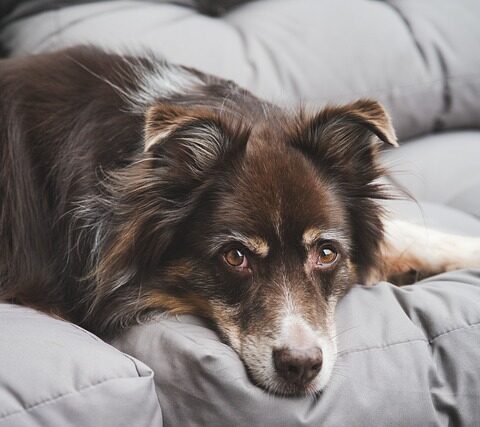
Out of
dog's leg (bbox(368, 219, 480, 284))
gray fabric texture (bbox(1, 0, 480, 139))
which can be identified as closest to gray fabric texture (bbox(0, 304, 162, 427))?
dog's leg (bbox(368, 219, 480, 284))

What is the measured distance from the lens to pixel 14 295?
263 cm

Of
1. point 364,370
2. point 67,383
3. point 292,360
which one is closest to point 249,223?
point 292,360

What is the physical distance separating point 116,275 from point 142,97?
2.32ft

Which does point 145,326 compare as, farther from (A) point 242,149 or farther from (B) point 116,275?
(A) point 242,149

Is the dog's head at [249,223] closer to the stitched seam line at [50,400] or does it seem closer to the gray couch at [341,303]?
the gray couch at [341,303]

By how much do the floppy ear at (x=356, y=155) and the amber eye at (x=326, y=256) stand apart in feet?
→ 0.64

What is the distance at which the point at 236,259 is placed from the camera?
2.43 m

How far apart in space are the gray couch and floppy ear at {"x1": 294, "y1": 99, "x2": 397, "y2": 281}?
0.79 ft

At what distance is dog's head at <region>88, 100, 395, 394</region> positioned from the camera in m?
2.35

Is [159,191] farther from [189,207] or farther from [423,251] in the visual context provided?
[423,251]

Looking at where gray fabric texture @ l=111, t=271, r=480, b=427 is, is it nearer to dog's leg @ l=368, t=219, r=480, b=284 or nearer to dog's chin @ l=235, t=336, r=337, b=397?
dog's chin @ l=235, t=336, r=337, b=397

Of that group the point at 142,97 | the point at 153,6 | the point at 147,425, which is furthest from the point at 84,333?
the point at 153,6

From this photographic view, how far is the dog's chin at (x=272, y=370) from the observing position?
217 centimetres

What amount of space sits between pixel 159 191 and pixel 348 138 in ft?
2.29
